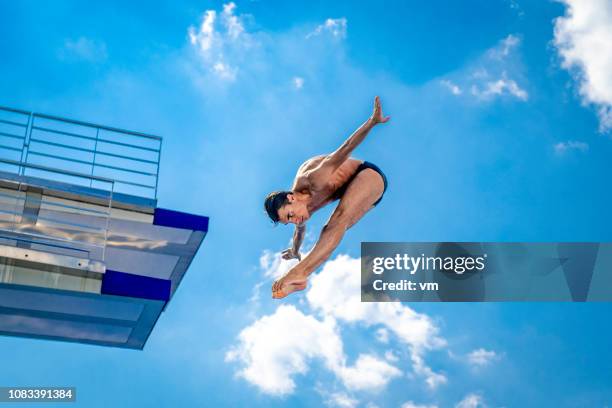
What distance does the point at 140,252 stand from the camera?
1262 centimetres

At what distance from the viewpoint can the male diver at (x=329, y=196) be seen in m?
6.59

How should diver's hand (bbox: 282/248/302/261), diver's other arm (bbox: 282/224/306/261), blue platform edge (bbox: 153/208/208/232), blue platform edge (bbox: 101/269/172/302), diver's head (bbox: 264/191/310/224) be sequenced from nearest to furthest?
1. diver's head (bbox: 264/191/310/224)
2. diver's other arm (bbox: 282/224/306/261)
3. diver's hand (bbox: 282/248/302/261)
4. blue platform edge (bbox: 101/269/172/302)
5. blue platform edge (bbox: 153/208/208/232)

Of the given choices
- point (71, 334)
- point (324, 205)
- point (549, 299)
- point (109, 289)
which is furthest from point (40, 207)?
point (549, 299)

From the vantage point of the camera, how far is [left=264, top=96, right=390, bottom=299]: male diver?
6.59 metres

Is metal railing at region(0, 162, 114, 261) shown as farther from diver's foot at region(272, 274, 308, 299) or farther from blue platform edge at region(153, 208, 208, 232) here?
diver's foot at region(272, 274, 308, 299)

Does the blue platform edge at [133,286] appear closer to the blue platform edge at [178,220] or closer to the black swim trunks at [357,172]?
the blue platform edge at [178,220]

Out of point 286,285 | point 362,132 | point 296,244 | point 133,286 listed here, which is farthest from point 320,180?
point 133,286

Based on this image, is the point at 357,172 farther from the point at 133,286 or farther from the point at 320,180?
the point at 133,286

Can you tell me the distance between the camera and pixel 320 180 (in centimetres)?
689

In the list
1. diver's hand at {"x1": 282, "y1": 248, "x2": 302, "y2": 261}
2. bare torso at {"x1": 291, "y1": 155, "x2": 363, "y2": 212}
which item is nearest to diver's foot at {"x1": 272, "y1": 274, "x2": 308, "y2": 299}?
bare torso at {"x1": 291, "y1": 155, "x2": 363, "y2": 212}

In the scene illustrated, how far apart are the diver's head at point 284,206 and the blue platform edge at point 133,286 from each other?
4670mm

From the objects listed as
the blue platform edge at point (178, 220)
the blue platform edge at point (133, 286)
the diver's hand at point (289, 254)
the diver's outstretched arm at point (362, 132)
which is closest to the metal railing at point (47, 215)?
the blue platform edge at point (133, 286)

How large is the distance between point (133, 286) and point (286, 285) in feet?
16.5

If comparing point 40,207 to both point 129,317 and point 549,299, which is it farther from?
point 549,299
